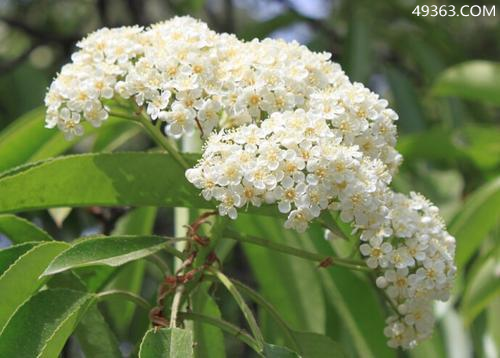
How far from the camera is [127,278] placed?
2262mm

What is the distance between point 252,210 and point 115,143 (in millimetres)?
1003

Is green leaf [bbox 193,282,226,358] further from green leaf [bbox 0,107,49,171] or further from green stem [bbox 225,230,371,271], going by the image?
green leaf [bbox 0,107,49,171]

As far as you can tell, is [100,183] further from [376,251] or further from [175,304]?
[376,251]

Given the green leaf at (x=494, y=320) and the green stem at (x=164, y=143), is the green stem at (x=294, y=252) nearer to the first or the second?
the green stem at (x=164, y=143)

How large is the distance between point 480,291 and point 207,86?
1.08 metres

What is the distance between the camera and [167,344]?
130 cm

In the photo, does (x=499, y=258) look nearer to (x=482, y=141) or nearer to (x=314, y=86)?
(x=482, y=141)

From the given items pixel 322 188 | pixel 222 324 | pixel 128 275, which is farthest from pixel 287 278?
pixel 322 188

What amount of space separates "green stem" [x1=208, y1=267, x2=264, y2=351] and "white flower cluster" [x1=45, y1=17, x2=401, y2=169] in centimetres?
23

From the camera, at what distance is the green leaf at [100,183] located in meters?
1.56

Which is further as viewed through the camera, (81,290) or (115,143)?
(115,143)

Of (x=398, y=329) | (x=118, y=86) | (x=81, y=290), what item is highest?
(x=118, y=86)

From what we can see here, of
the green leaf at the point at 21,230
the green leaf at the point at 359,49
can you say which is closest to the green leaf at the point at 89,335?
the green leaf at the point at 21,230

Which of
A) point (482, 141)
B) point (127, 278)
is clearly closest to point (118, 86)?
point (127, 278)
